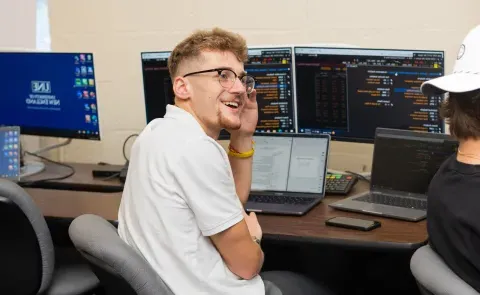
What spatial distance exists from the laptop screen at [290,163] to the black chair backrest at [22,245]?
2.46ft

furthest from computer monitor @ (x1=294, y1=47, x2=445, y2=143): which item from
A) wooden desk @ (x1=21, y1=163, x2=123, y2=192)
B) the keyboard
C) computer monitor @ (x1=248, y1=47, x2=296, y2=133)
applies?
wooden desk @ (x1=21, y1=163, x2=123, y2=192)

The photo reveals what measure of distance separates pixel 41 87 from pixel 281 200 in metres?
1.20

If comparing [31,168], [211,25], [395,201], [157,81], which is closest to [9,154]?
[31,168]

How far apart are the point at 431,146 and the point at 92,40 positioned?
1674mm

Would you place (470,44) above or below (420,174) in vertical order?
above

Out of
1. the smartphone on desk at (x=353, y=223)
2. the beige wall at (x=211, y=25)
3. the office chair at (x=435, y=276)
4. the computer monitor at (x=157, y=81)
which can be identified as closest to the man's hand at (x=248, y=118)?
the smartphone on desk at (x=353, y=223)

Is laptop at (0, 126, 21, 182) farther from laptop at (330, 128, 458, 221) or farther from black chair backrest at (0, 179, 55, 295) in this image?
laptop at (330, 128, 458, 221)

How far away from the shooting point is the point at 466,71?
1.77 metres

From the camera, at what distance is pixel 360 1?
2.88 meters

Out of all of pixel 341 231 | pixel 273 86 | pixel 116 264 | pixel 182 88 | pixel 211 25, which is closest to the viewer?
pixel 116 264

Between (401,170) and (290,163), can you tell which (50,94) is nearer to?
(290,163)

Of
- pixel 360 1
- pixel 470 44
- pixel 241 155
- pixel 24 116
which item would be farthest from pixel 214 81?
pixel 24 116

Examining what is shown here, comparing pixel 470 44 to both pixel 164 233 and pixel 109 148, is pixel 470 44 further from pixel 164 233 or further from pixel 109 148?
pixel 109 148

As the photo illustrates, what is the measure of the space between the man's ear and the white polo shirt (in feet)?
0.37
